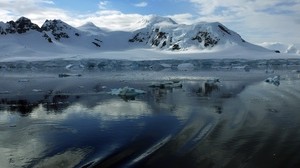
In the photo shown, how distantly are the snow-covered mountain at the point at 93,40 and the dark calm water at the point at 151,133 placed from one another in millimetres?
120328

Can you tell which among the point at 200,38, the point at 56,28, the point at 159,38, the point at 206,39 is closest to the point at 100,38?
the point at 56,28

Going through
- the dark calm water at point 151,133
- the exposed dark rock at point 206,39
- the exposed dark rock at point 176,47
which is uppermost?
the exposed dark rock at point 206,39

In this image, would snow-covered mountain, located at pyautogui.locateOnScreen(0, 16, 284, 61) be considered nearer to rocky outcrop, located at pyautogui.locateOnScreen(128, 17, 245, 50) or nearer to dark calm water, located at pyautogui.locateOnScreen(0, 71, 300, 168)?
rocky outcrop, located at pyautogui.locateOnScreen(128, 17, 245, 50)

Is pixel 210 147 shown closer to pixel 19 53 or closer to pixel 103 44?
pixel 19 53

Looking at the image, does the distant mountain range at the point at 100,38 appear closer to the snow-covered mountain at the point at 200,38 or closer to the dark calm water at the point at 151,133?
the snow-covered mountain at the point at 200,38

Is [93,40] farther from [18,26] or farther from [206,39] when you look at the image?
[206,39]

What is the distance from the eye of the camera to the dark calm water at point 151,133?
10484 millimetres

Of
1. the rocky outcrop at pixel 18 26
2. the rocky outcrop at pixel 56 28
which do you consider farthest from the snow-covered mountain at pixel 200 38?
the rocky outcrop at pixel 18 26

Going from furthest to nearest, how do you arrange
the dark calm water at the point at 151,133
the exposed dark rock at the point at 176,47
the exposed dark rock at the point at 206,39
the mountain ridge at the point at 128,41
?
the exposed dark rock at the point at 176,47
the mountain ridge at the point at 128,41
the exposed dark rock at the point at 206,39
the dark calm water at the point at 151,133

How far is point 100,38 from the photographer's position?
196250mm

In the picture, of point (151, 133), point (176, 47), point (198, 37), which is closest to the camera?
point (151, 133)

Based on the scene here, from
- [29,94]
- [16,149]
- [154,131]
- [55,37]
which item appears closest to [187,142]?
[154,131]

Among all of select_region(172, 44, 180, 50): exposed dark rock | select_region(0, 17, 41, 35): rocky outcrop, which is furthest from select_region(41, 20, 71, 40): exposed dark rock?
select_region(172, 44, 180, 50): exposed dark rock

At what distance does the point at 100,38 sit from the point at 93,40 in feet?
28.3
